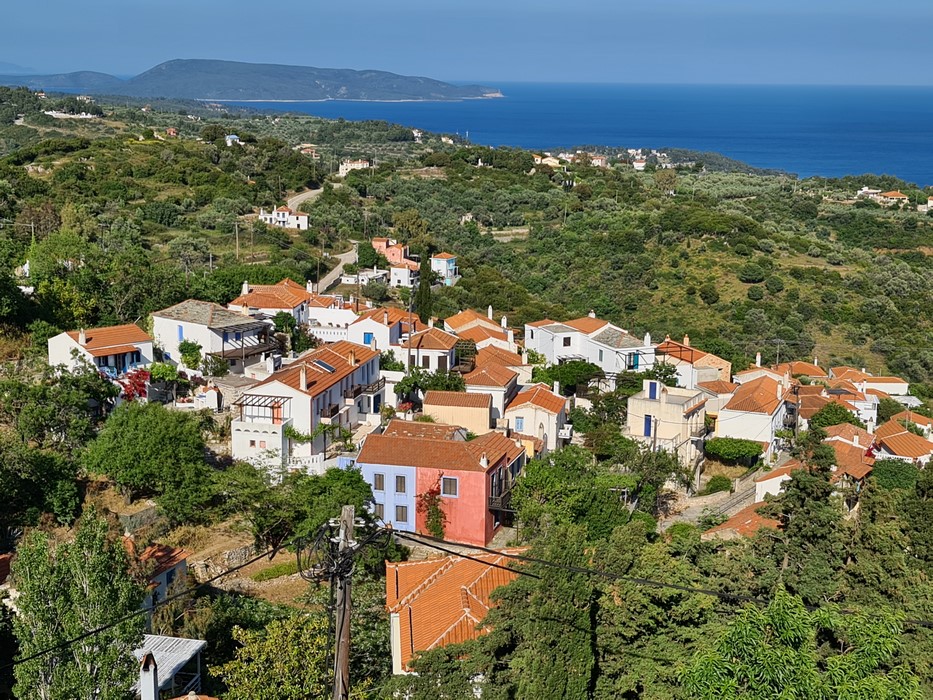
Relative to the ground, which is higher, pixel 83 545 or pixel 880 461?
pixel 83 545

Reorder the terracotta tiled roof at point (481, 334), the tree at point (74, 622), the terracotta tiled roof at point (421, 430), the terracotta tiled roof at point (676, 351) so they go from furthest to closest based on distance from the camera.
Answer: the terracotta tiled roof at point (481, 334), the terracotta tiled roof at point (676, 351), the terracotta tiled roof at point (421, 430), the tree at point (74, 622)

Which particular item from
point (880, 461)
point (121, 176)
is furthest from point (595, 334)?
point (121, 176)

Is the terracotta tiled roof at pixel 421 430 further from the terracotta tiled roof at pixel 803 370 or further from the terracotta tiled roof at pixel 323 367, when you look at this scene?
the terracotta tiled roof at pixel 803 370

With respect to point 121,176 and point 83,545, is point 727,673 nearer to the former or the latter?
point 83,545

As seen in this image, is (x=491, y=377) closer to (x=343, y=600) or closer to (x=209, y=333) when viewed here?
(x=209, y=333)

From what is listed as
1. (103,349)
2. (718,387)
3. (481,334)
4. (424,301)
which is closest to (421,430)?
(103,349)

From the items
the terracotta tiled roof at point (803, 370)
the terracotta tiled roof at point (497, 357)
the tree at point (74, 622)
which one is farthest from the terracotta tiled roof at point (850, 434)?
the tree at point (74, 622)

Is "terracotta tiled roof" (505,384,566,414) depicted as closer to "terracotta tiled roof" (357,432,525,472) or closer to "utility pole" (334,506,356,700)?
"terracotta tiled roof" (357,432,525,472)
